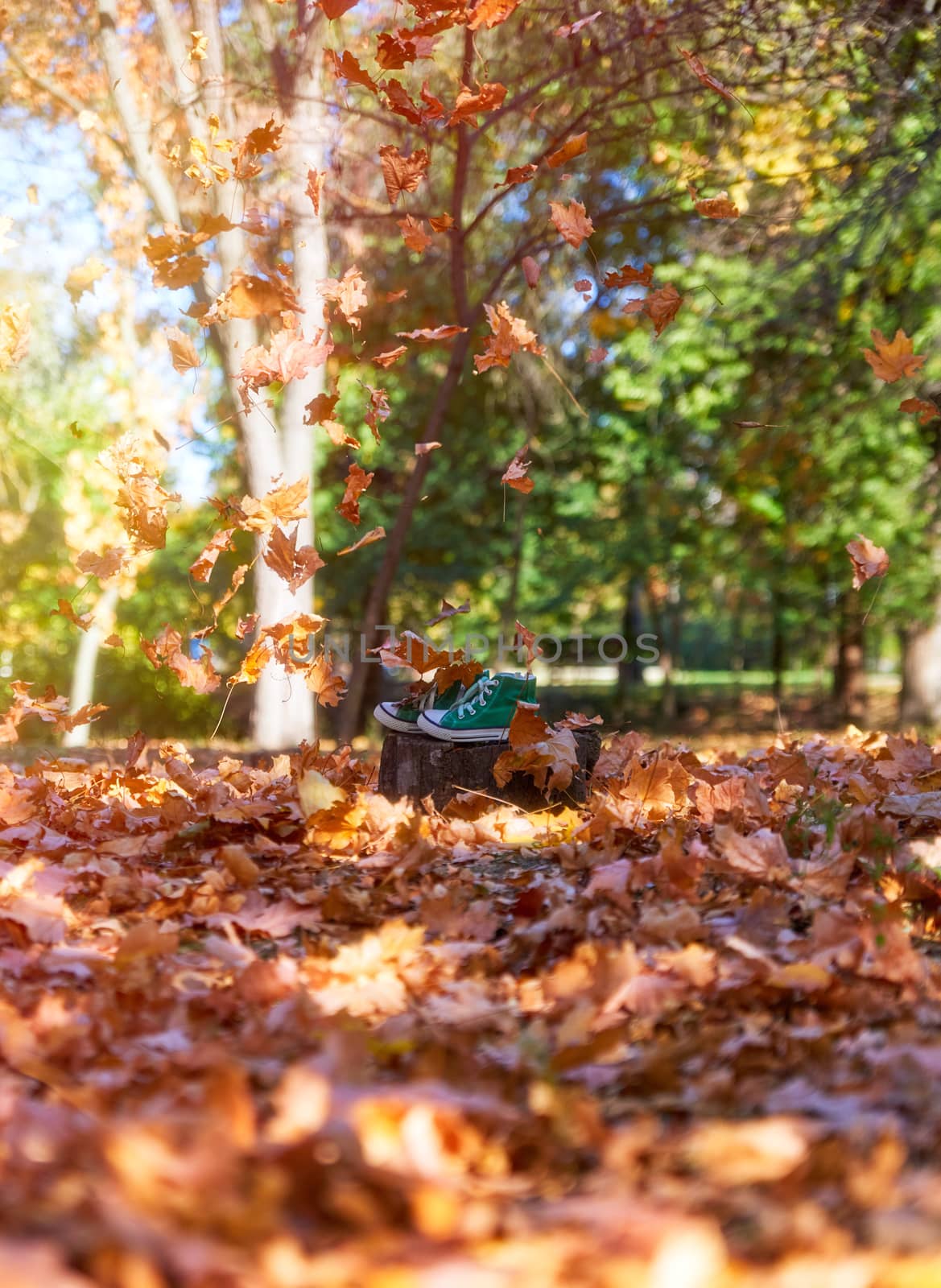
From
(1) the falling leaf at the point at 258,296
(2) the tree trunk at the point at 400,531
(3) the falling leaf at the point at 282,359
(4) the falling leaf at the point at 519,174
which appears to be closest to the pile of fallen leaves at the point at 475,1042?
(3) the falling leaf at the point at 282,359

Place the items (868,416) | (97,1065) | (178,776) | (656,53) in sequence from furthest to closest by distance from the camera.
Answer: (868,416)
(656,53)
(178,776)
(97,1065)

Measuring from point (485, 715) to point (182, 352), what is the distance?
1.58m

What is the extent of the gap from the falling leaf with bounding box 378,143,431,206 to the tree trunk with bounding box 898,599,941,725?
9.18 m

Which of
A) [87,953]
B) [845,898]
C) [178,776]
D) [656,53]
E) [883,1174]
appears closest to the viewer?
[883,1174]

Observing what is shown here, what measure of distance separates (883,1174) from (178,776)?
323 cm

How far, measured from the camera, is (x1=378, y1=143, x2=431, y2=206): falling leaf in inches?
156

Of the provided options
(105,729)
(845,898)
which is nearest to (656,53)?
(845,898)

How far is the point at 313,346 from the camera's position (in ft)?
12.1

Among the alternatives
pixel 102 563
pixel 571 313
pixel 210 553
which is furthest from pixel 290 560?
pixel 571 313

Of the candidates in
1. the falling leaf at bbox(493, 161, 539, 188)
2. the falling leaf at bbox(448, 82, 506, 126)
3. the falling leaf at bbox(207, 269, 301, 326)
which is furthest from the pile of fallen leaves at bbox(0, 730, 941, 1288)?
the falling leaf at bbox(448, 82, 506, 126)

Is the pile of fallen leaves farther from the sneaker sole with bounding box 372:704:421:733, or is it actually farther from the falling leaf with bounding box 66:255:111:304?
the falling leaf with bounding box 66:255:111:304

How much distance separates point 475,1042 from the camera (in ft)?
6.08

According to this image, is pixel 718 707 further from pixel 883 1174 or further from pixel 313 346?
pixel 883 1174

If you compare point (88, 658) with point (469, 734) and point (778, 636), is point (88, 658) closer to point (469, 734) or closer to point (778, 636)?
point (778, 636)
